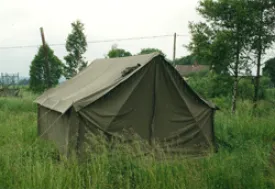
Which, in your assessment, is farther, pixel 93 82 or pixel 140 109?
pixel 93 82

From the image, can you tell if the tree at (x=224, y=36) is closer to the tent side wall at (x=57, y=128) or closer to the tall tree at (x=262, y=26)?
the tall tree at (x=262, y=26)

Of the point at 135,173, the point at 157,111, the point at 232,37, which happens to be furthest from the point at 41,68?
the point at 135,173

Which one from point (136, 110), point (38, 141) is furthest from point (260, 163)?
point (38, 141)

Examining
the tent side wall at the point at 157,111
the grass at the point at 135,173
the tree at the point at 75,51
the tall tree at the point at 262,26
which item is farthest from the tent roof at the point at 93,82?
the tree at the point at 75,51

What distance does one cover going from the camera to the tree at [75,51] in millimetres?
19406

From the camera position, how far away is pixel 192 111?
7.27 metres

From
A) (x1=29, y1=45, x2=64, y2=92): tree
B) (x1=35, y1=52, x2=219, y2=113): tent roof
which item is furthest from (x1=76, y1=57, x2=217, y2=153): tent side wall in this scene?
(x1=29, y1=45, x2=64, y2=92): tree

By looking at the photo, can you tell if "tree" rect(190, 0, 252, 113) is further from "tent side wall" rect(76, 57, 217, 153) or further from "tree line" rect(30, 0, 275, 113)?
"tent side wall" rect(76, 57, 217, 153)

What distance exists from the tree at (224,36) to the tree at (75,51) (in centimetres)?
956

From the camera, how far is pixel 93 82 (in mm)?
7785

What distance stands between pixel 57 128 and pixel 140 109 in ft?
5.95

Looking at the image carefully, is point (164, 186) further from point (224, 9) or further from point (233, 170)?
point (224, 9)

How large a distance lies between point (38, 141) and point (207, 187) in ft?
13.2

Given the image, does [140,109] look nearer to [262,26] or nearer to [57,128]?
[57,128]
